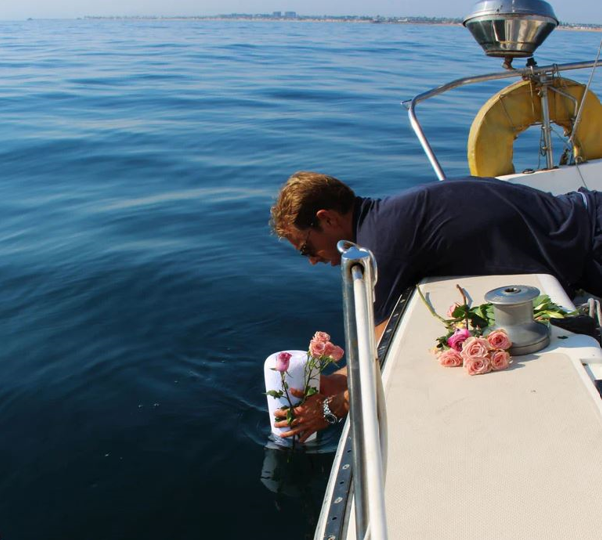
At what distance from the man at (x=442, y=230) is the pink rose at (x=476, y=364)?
1.94ft

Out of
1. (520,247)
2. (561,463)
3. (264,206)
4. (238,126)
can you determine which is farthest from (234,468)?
(238,126)

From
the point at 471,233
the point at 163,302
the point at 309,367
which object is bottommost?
the point at 163,302

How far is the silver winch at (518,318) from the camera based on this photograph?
2166 mm

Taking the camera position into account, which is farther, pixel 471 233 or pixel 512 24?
pixel 512 24

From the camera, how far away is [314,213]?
9.09 ft

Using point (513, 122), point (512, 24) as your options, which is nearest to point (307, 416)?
point (512, 24)

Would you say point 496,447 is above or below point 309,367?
above

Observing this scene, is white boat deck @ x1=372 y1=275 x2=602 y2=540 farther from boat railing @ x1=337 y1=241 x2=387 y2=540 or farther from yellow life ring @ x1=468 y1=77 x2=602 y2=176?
yellow life ring @ x1=468 y1=77 x2=602 y2=176

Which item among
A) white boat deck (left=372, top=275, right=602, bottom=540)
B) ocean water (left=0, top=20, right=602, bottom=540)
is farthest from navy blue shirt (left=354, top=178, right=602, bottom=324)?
ocean water (left=0, top=20, right=602, bottom=540)

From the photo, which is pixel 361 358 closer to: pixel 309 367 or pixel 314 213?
pixel 309 367

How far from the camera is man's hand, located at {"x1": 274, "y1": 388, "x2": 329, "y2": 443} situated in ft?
8.68

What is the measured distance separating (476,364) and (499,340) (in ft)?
0.33

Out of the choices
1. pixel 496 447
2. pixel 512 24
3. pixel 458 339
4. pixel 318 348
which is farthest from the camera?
pixel 512 24

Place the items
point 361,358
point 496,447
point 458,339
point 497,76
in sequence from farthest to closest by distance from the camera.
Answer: point 497,76, point 458,339, point 496,447, point 361,358
